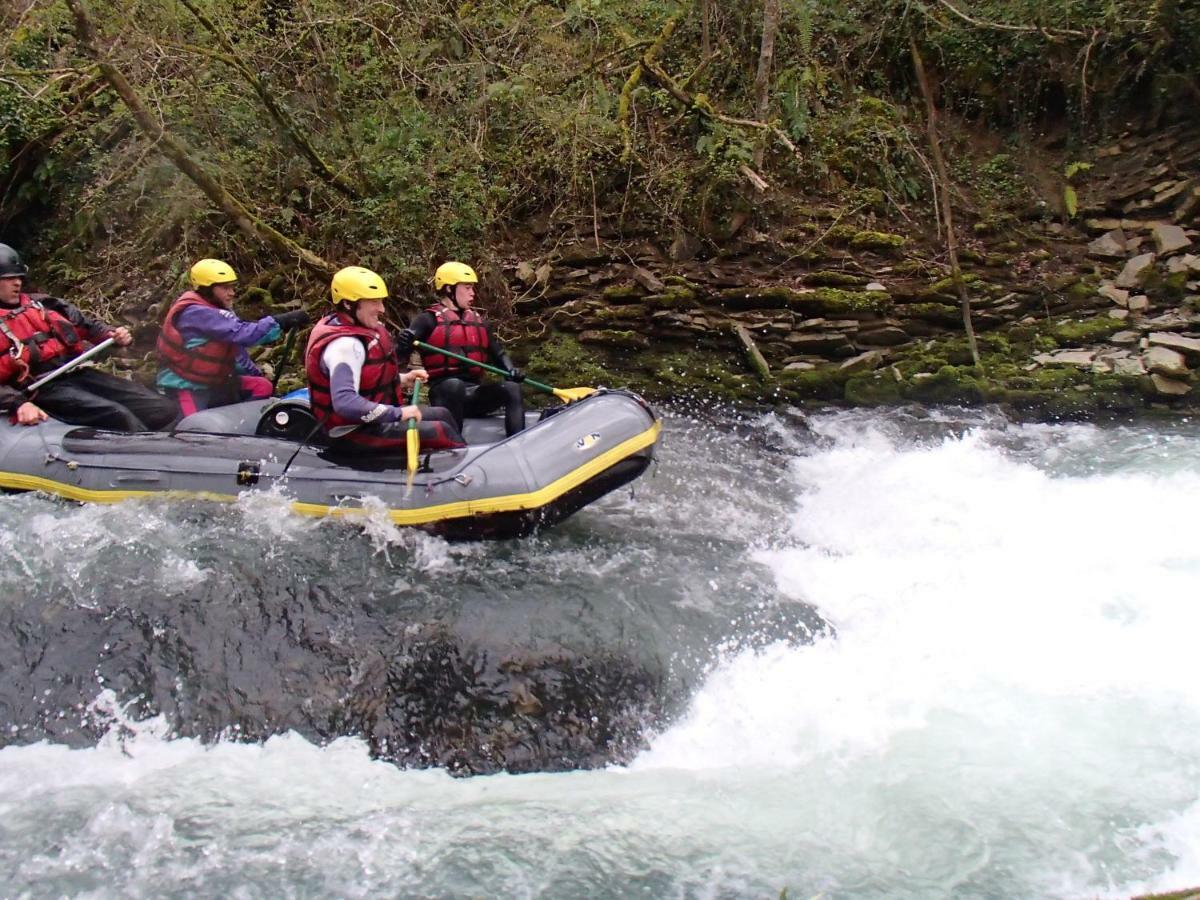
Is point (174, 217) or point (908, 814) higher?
point (174, 217)

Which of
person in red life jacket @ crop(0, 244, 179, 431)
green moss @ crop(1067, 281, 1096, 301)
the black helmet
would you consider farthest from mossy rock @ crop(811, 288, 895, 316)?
the black helmet

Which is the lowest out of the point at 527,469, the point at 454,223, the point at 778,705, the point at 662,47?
the point at 778,705

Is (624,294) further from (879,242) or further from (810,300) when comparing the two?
(879,242)

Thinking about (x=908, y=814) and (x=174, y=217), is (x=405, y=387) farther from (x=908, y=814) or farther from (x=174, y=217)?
(x=174, y=217)

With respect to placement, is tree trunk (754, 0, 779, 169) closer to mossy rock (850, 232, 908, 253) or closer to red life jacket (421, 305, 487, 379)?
mossy rock (850, 232, 908, 253)

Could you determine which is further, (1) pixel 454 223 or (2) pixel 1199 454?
(1) pixel 454 223

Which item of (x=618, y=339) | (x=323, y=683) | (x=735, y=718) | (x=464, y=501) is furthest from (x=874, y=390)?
(x=323, y=683)

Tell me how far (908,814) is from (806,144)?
25.4 feet

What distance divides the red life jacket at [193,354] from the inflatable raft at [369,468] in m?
0.62

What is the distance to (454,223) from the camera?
9359 mm

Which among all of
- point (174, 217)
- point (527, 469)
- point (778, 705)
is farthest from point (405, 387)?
point (174, 217)

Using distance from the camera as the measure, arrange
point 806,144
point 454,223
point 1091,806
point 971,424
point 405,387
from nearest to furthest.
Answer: point 1091,806 → point 405,387 → point 971,424 → point 454,223 → point 806,144

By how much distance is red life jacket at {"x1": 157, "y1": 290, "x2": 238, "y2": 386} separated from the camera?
6.19 metres

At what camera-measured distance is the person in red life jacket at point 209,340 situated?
612cm
